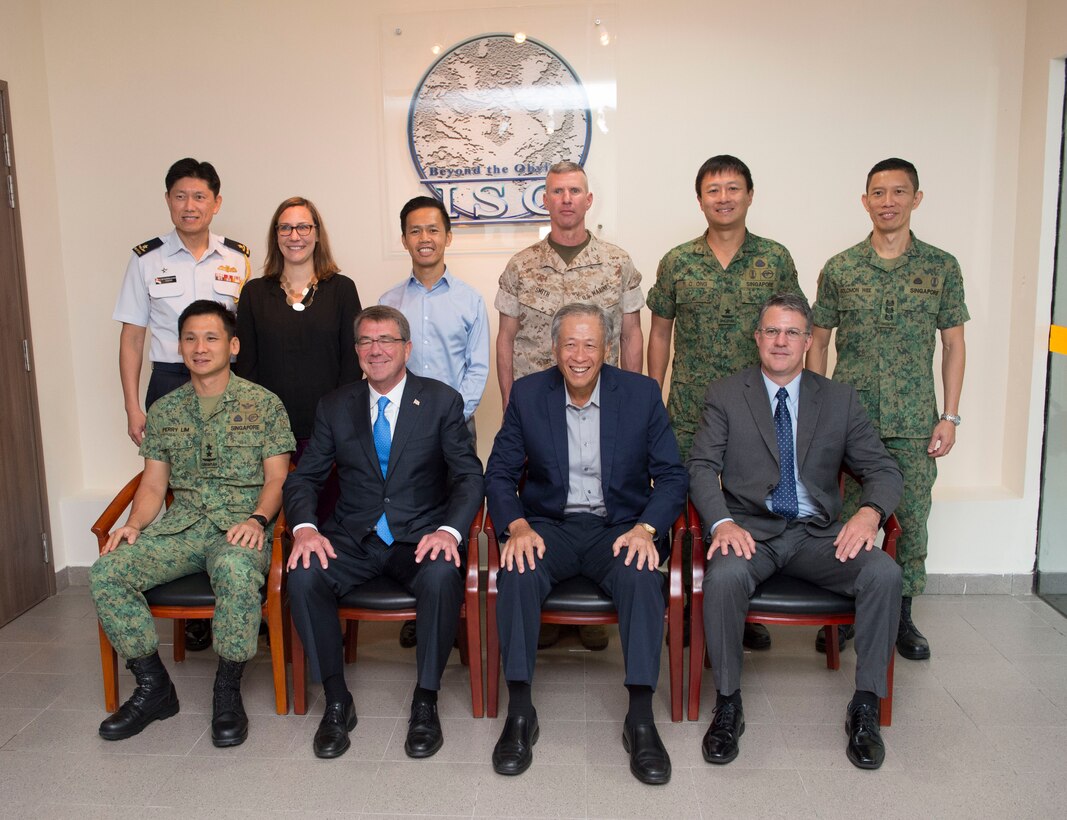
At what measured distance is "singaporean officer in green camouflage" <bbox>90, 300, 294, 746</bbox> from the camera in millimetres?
3031

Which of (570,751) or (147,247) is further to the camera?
(147,247)

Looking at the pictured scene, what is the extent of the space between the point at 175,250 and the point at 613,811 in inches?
112

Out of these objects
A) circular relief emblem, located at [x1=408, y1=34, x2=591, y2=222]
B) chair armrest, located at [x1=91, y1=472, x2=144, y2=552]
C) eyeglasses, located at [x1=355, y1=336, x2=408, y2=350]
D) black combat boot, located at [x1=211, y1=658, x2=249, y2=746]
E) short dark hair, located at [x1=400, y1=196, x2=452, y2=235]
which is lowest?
black combat boot, located at [x1=211, y1=658, x2=249, y2=746]

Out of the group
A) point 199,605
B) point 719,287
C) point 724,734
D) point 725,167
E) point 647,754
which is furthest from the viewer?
point 719,287

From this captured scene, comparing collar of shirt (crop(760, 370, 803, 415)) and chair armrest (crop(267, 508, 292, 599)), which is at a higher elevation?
collar of shirt (crop(760, 370, 803, 415))

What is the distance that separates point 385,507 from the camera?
321cm

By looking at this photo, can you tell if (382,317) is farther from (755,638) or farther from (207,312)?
(755,638)

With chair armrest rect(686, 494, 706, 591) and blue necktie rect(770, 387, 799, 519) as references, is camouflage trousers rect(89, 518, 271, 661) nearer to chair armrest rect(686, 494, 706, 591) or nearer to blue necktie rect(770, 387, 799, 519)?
chair armrest rect(686, 494, 706, 591)

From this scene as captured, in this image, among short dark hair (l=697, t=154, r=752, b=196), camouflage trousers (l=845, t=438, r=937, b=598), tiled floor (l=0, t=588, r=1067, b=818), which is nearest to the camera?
tiled floor (l=0, t=588, r=1067, b=818)

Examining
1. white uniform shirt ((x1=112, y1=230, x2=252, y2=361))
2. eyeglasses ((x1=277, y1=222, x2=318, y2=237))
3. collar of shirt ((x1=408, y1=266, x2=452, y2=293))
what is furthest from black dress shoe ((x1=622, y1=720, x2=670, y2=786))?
white uniform shirt ((x1=112, y1=230, x2=252, y2=361))

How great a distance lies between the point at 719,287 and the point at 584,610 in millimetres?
1448

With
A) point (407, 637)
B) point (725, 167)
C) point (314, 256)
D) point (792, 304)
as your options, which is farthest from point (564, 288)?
point (407, 637)

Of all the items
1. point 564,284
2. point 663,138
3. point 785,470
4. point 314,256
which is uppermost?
point 663,138

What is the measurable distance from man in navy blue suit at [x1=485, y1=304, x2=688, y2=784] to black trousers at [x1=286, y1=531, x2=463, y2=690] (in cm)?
18
